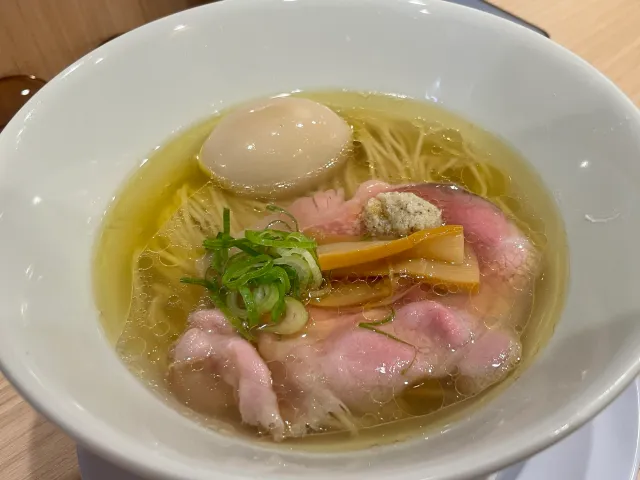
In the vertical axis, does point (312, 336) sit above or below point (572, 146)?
below

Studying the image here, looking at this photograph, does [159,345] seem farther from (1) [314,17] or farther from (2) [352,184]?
(1) [314,17]

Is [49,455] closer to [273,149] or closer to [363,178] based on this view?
[273,149]

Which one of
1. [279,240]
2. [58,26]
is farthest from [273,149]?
[58,26]

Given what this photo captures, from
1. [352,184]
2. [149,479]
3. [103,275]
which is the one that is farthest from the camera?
[352,184]

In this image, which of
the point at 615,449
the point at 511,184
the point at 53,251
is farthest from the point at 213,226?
the point at 615,449

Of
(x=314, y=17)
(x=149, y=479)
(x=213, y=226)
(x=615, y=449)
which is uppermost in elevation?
(x=314, y=17)

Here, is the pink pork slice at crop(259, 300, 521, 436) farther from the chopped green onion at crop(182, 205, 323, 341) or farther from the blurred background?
the blurred background

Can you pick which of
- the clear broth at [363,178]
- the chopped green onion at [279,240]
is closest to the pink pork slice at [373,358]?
the clear broth at [363,178]
